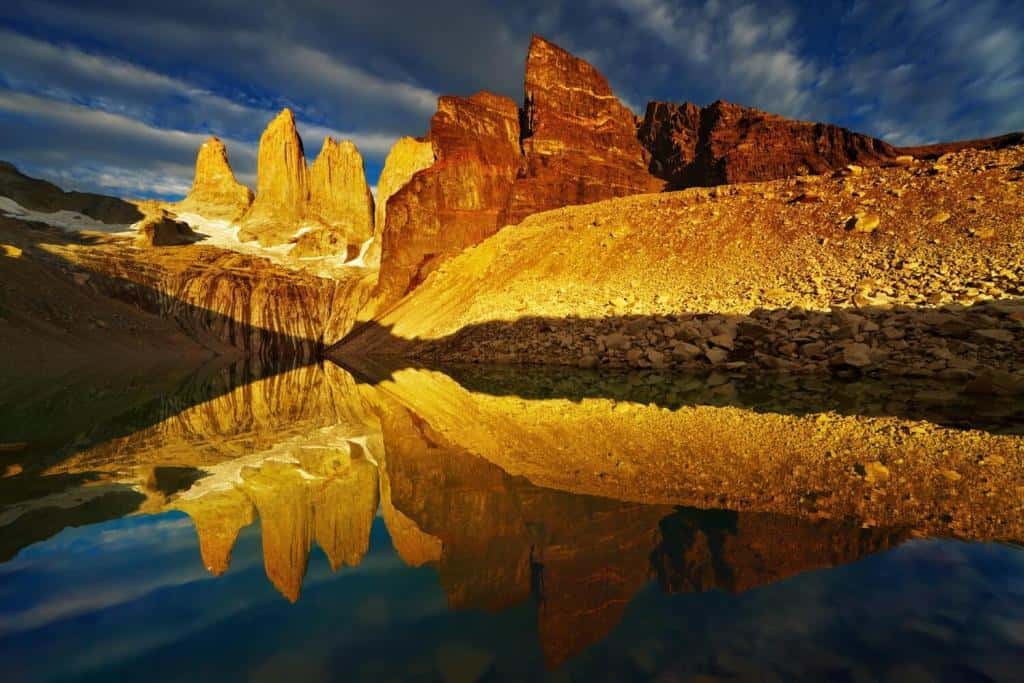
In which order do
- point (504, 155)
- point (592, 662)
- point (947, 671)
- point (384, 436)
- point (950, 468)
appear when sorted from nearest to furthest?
point (947, 671) < point (592, 662) < point (950, 468) < point (384, 436) < point (504, 155)

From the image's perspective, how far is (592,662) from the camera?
2.50 metres

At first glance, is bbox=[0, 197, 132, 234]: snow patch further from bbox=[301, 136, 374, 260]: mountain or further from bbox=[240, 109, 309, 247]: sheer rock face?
bbox=[301, 136, 374, 260]: mountain

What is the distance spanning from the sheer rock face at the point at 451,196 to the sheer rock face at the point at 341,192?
4678cm

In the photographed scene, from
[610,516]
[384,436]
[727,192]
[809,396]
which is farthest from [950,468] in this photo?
[727,192]

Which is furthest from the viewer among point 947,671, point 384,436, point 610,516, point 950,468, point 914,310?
point 914,310

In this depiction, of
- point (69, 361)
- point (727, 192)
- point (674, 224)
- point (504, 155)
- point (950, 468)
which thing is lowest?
point (69, 361)

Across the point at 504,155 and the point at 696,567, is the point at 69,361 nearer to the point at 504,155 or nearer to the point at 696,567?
the point at 504,155

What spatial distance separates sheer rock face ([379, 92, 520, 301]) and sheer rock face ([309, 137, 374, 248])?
153ft

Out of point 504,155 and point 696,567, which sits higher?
point 504,155

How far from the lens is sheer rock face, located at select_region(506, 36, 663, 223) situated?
5003 centimetres

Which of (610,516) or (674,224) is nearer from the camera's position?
(610,516)

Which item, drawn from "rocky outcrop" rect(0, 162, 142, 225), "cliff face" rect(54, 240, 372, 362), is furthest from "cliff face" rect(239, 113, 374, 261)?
"cliff face" rect(54, 240, 372, 362)

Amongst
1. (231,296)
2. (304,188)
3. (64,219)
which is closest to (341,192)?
(304,188)

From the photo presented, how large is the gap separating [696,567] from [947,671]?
1.38 m
